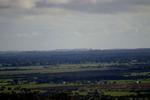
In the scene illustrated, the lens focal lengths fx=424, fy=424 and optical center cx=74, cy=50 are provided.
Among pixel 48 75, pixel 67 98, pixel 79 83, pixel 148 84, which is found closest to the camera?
pixel 67 98

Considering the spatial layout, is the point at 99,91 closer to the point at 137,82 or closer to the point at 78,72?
the point at 137,82

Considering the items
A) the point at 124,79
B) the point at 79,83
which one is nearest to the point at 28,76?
the point at 79,83

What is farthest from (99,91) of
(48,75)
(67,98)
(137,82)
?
(48,75)

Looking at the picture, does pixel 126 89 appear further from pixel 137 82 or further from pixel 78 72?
pixel 78 72

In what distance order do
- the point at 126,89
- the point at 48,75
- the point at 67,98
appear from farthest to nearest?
the point at 48,75 → the point at 126,89 → the point at 67,98

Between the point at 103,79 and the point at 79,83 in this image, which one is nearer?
the point at 79,83

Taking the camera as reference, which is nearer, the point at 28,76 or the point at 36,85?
the point at 36,85

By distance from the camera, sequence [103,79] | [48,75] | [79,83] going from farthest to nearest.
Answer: [48,75] < [103,79] < [79,83]

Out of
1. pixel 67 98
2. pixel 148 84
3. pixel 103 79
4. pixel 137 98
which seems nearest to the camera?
pixel 67 98
